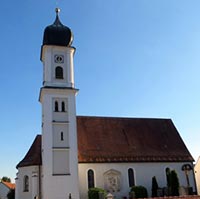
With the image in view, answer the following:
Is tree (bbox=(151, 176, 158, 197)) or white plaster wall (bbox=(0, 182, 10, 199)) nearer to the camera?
tree (bbox=(151, 176, 158, 197))

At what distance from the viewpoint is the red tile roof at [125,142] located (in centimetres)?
2834

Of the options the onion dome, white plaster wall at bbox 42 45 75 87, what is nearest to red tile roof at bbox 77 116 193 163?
white plaster wall at bbox 42 45 75 87

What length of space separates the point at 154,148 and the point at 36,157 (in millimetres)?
12137

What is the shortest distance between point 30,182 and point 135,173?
9924 mm

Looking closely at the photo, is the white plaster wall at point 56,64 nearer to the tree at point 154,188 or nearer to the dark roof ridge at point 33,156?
the dark roof ridge at point 33,156

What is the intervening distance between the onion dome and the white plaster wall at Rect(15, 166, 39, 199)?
11.7 m

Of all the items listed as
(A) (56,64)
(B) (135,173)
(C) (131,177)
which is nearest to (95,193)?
(C) (131,177)

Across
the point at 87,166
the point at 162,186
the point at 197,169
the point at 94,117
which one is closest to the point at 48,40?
the point at 94,117

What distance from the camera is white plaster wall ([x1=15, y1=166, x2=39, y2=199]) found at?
25592 millimetres

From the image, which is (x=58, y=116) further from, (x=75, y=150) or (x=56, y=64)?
(x=56, y=64)

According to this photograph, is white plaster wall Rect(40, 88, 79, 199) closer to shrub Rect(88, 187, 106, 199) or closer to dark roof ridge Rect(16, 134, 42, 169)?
shrub Rect(88, 187, 106, 199)

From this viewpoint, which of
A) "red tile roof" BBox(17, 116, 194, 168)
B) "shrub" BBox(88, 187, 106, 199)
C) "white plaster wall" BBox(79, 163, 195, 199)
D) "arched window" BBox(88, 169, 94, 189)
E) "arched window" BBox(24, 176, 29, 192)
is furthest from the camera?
"red tile roof" BBox(17, 116, 194, 168)

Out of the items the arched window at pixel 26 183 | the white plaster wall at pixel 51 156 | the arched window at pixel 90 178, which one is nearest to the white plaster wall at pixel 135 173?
the arched window at pixel 90 178

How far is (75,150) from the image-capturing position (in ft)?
84.0
